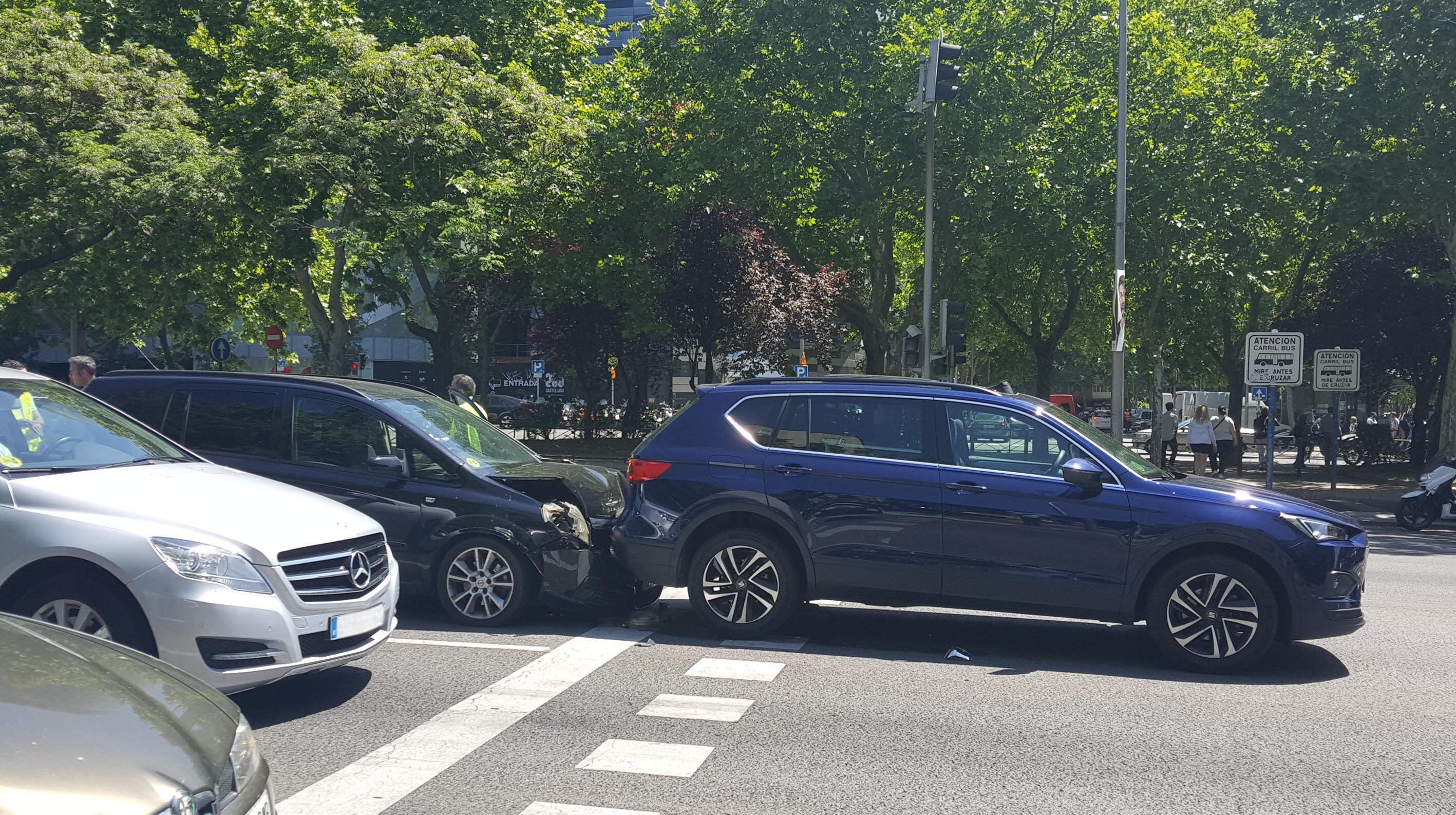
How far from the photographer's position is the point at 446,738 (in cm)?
535

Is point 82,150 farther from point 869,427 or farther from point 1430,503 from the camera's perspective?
point 1430,503

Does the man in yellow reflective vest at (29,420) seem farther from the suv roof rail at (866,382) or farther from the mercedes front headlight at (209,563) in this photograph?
the suv roof rail at (866,382)

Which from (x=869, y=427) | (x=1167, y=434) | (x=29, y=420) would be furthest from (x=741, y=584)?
(x=1167, y=434)

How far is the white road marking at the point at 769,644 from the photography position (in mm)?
7414

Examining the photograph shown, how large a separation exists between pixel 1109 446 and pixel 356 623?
4.68m

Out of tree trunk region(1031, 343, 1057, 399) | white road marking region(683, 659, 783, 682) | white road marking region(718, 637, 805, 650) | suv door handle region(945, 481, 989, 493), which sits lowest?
white road marking region(718, 637, 805, 650)

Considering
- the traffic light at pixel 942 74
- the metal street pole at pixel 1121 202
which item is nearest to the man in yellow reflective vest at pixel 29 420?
the traffic light at pixel 942 74

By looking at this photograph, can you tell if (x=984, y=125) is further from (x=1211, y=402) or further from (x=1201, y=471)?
(x=1211, y=402)

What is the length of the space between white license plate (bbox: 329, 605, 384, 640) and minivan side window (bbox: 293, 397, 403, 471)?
2.29 meters

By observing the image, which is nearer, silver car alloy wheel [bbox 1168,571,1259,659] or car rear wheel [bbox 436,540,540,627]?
silver car alloy wheel [bbox 1168,571,1259,659]

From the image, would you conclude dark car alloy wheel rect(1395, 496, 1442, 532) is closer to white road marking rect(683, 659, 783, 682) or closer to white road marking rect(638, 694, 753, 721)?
white road marking rect(683, 659, 783, 682)

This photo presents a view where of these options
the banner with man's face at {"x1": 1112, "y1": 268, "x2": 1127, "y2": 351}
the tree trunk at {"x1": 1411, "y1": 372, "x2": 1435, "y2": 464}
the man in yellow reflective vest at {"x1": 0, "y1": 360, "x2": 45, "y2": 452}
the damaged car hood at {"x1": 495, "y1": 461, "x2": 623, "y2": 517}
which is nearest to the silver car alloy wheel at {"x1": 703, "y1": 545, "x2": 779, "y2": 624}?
the damaged car hood at {"x1": 495, "y1": 461, "x2": 623, "y2": 517}

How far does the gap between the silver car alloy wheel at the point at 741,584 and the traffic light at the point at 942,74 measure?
10.6m

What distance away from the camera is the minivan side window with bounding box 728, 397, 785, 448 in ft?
25.4
